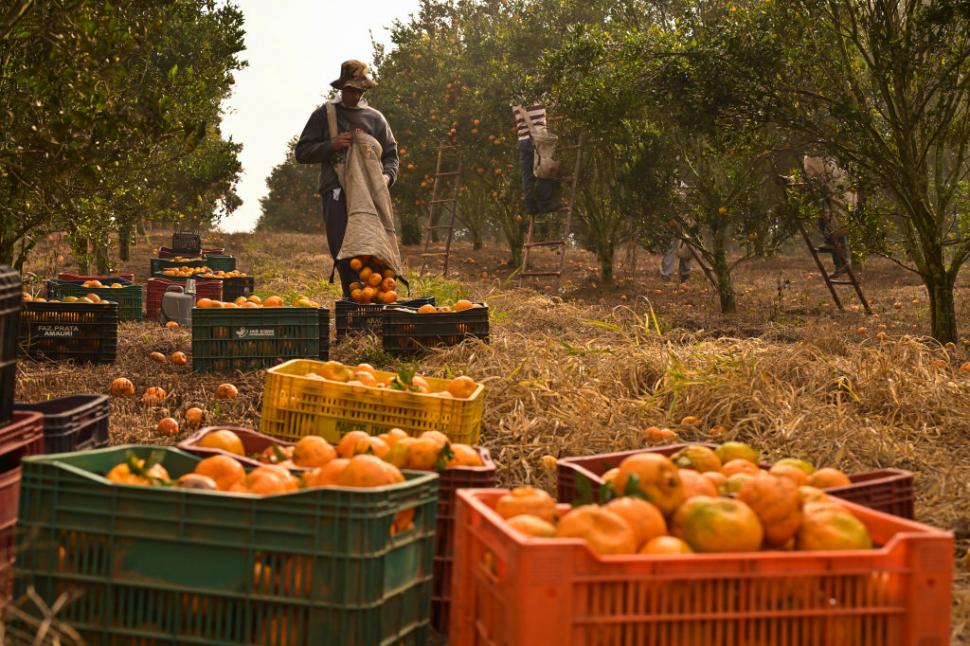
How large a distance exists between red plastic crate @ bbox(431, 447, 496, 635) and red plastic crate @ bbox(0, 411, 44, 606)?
1.34 m

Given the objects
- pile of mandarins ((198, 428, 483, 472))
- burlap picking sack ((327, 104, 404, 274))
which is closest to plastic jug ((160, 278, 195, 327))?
burlap picking sack ((327, 104, 404, 274))

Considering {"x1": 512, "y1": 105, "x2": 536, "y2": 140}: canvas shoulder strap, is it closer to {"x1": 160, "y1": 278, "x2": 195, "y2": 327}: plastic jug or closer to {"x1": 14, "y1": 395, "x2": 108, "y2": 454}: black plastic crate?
{"x1": 160, "y1": 278, "x2": 195, "y2": 327}: plastic jug

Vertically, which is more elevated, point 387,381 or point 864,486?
point 387,381

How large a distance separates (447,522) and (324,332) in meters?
4.67

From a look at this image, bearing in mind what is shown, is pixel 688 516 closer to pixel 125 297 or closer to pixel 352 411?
pixel 352 411

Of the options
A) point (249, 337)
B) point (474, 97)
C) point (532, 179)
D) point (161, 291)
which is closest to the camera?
point (249, 337)

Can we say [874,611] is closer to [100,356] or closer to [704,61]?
[100,356]

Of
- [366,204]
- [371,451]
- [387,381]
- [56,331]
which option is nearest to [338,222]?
[366,204]

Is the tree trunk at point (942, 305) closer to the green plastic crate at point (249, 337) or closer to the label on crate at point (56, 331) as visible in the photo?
the green plastic crate at point (249, 337)

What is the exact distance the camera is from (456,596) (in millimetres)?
2836

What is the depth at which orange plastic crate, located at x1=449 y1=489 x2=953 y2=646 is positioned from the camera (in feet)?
7.71

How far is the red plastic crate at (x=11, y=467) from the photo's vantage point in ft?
10.0

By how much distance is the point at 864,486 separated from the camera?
3.51m

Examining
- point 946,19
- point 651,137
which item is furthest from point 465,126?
point 946,19
